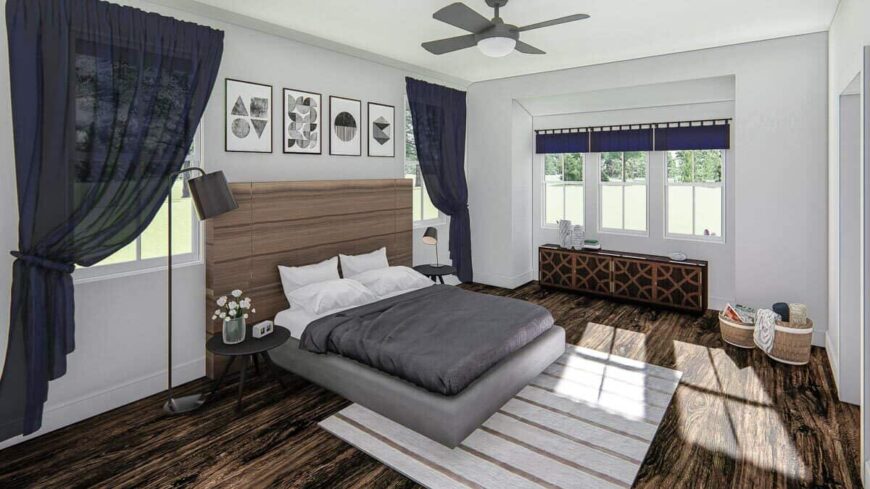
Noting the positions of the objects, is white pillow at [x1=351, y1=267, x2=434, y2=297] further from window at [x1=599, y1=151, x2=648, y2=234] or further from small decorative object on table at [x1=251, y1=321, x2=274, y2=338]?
window at [x1=599, y1=151, x2=648, y2=234]

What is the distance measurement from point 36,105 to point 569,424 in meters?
3.71

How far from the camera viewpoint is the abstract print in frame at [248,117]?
378 centimetres

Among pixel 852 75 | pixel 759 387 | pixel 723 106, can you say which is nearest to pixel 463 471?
pixel 759 387

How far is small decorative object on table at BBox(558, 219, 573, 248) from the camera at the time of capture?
6348 millimetres

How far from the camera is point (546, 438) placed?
9.25 feet

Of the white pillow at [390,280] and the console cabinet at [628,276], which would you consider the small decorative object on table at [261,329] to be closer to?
the white pillow at [390,280]

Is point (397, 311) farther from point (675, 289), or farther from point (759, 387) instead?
point (675, 289)

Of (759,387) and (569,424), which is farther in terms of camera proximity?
(759,387)

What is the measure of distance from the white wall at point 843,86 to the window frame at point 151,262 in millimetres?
4209

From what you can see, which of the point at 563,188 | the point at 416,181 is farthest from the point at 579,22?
the point at 563,188

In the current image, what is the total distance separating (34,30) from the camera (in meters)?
2.67

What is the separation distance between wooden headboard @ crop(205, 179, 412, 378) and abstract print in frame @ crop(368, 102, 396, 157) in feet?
1.29

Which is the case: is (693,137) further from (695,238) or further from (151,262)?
(151,262)

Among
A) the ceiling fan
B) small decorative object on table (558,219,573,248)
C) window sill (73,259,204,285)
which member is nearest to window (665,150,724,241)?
small decorative object on table (558,219,573,248)
